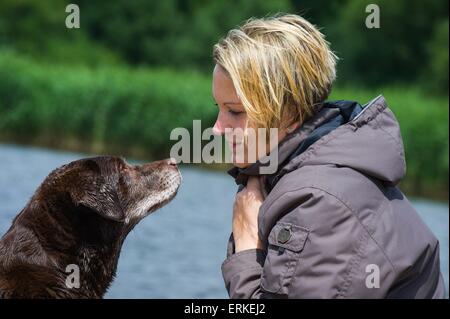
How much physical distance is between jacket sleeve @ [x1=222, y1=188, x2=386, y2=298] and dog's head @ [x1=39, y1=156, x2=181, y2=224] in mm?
1766

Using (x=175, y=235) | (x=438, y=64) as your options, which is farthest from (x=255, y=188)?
(x=438, y=64)

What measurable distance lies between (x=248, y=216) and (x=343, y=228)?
703 mm

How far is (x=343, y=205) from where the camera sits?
3656 millimetres

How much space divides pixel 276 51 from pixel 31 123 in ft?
94.3

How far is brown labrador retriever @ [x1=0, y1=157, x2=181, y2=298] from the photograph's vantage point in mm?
4941

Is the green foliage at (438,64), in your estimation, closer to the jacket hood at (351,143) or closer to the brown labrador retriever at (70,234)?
the brown labrador retriever at (70,234)

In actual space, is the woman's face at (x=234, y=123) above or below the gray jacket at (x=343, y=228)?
above

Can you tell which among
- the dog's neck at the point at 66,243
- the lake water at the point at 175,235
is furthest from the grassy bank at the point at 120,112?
the dog's neck at the point at 66,243

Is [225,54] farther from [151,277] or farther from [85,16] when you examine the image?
[85,16]

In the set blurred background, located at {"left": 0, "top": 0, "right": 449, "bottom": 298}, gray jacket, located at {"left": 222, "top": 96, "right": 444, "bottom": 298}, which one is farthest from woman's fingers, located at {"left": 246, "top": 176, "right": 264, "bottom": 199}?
blurred background, located at {"left": 0, "top": 0, "right": 449, "bottom": 298}

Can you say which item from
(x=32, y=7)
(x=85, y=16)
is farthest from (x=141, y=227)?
(x=85, y=16)

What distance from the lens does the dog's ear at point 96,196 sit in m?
5.21

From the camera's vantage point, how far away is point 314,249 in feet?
11.9

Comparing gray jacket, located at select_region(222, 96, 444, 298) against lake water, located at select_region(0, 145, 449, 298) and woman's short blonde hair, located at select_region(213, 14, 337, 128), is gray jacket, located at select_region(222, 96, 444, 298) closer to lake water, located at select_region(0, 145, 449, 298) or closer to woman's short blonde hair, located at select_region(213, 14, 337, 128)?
woman's short blonde hair, located at select_region(213, 14, 337, 128)
